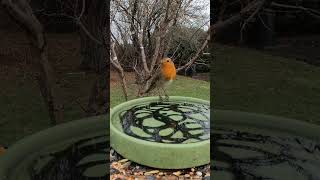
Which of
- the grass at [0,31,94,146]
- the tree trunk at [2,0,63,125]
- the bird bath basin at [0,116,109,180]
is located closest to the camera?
the bird bath basin at [0,116,109,180]

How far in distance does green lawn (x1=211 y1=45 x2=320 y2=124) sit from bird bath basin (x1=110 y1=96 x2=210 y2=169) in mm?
734

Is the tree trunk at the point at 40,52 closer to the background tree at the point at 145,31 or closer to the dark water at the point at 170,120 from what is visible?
the background tree at the point at 145,31

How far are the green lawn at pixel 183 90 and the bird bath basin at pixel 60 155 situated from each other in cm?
17

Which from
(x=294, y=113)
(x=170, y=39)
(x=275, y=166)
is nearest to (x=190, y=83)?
(x=170, y=39)

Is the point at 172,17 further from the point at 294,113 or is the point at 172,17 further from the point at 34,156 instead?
the point at 294,113

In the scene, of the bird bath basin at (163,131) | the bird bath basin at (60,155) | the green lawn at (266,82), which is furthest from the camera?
the green lawn at (266,82)

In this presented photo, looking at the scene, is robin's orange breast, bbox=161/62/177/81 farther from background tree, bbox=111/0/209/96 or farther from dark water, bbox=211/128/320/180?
dark water, bbox=211/128/320/180

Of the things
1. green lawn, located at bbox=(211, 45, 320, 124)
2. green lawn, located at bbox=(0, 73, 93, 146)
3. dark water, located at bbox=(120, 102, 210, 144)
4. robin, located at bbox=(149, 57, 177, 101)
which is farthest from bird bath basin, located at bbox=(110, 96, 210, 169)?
green lawn, located at bbox=(211, 45, 320, 124)

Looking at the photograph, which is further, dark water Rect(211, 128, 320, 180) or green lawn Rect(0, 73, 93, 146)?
green lawn Rect(0, 73, 93, 146)

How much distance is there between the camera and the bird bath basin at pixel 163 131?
1.70 m

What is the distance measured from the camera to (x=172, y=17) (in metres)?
2.17

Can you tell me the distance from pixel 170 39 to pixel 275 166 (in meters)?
0.84

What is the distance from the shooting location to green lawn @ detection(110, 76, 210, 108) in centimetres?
211

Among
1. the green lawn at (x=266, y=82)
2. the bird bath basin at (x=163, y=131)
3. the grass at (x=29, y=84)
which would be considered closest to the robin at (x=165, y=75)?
the bird bath basin at (x=163, y=131)
